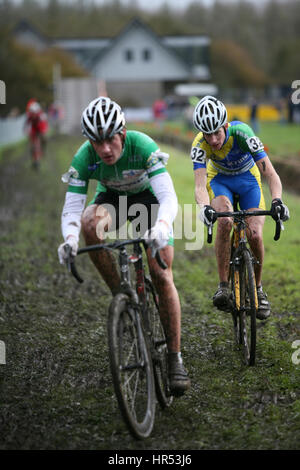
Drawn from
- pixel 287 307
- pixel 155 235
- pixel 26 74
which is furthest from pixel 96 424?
pixel 26 74

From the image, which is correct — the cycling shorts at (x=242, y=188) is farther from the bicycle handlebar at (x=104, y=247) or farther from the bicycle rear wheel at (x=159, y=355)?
the bicycle handlebar at (x=104, y=247)

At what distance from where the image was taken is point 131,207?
5.32 metres

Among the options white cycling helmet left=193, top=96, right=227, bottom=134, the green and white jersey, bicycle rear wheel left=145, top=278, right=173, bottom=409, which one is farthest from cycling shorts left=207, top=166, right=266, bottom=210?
bicycle rear wheel left=145, top=278, right=173, bottom=409

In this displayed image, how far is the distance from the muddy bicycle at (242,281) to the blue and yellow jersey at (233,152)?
1.96 feet

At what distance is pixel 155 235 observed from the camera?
4441mm

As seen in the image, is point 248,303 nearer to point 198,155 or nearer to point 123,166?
point 198,155

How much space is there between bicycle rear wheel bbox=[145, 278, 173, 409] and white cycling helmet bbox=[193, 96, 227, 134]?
1716 millimetres

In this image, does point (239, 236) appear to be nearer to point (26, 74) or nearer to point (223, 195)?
point (223, 195)

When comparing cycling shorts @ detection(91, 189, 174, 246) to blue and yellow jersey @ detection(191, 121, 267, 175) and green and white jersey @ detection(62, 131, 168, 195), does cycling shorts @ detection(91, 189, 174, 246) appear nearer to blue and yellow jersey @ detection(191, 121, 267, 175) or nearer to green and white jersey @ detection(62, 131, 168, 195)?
green and white jersey @ detection(62, 131, 168, 195)

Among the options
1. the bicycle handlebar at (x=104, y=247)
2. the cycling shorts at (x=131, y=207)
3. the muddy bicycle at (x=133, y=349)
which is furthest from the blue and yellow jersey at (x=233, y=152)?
the bicycle handlebar at (x=104, y=247)

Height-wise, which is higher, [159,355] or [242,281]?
[242,281]

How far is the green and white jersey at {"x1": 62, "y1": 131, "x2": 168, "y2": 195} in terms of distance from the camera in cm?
489

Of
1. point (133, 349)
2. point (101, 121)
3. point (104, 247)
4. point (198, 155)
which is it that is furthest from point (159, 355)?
point (198, 155)

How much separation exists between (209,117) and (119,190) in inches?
49.5
